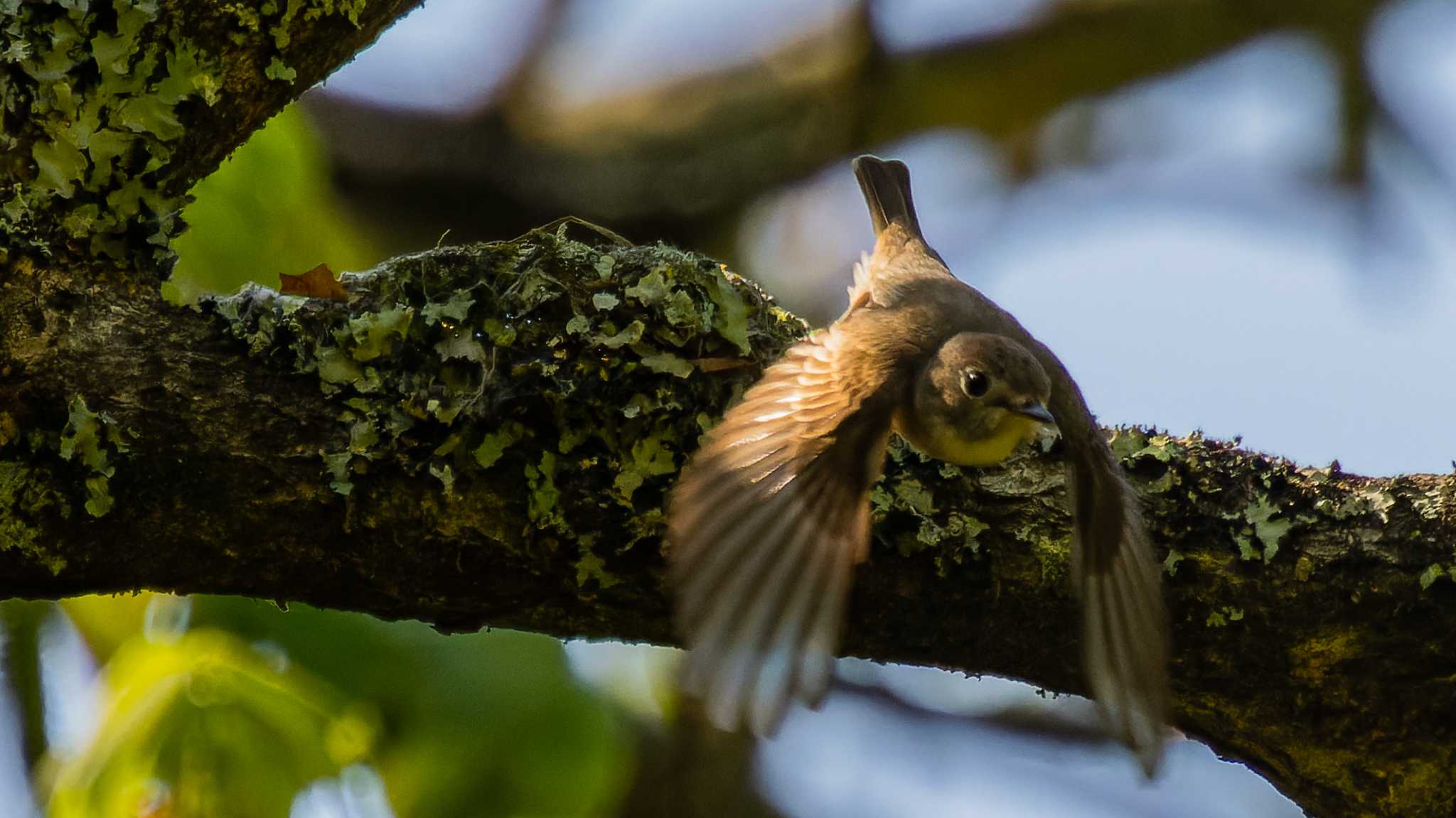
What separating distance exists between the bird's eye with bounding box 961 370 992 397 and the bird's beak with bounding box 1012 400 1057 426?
0.30 ft

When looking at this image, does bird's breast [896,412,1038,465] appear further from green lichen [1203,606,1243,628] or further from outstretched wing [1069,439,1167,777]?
green lichen [1203,606,1243,628]

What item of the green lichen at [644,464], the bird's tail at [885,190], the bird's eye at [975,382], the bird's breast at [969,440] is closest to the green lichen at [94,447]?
the green lichen at [644,464]

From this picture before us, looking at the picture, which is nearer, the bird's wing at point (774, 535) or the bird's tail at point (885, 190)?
the bird's wing at point (774, 535)

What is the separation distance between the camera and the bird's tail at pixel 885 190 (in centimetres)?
512

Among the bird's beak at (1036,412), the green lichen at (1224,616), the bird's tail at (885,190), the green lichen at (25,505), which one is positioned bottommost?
the green lichen at (25,505)

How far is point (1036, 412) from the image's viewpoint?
334 cm

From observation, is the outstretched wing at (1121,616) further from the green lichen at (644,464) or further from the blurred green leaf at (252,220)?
the blurred green leaf at (252,220)

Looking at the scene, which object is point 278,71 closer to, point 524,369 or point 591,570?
point 524,369

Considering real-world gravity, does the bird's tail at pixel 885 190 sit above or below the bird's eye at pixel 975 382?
above

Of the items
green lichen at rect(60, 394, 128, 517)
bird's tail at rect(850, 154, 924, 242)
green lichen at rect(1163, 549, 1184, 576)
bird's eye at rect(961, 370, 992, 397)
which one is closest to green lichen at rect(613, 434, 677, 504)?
bird's eye at rect(961, 370, 992, 397)

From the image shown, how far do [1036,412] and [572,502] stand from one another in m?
1.09

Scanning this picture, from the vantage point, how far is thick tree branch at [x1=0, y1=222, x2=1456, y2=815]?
2.72 meters

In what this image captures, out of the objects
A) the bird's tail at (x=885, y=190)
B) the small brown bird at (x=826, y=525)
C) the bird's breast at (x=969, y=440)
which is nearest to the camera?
the small brown bird at (x=826, y=525)

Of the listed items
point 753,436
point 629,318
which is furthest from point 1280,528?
point 629,318
